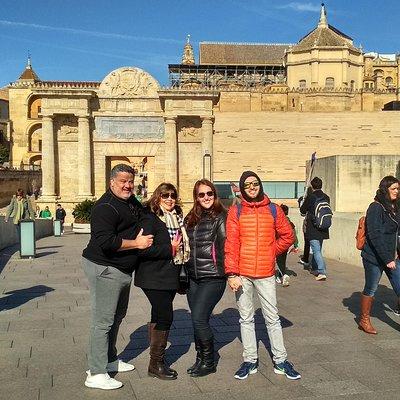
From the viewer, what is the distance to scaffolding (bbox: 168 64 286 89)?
72.1m

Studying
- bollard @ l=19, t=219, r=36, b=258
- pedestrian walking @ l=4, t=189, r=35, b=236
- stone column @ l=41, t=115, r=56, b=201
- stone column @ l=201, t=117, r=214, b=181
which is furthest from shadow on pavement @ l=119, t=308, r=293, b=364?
stone column @ l=41, t=115, r=56, b=201

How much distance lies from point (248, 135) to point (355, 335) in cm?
4868

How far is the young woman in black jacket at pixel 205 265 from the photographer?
4.84 m

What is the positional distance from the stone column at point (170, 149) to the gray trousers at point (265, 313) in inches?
896

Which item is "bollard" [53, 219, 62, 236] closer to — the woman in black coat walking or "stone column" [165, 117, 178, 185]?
"stone column" [165, 117, 178, 185]

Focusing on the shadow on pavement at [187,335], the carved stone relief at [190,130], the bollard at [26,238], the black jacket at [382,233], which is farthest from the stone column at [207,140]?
the black jacket at [382,233]

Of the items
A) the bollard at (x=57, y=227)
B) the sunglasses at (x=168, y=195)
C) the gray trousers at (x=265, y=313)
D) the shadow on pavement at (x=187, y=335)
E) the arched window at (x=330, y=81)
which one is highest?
the arched window at (x=330, y=81)

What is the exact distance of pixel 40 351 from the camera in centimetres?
570

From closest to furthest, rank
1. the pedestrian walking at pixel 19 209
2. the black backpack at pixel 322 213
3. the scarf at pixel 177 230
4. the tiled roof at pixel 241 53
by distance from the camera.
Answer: the scarf at pixel 177 230 < the black backpack at pixel 322 213 < the pedestrian walking at pixel 19 209 < the tiled roof at pixel 241 53

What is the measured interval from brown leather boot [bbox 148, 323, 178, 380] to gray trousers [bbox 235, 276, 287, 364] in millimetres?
730

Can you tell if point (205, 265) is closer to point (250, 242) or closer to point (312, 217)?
point (250, 242)

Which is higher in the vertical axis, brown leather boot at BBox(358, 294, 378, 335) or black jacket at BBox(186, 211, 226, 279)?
black jacket at BBox(186, 211, 226, 279)

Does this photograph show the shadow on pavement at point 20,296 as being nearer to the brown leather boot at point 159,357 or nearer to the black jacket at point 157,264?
the brown leather boot at point 159,357

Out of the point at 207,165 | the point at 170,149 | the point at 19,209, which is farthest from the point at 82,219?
the point at 19,209
